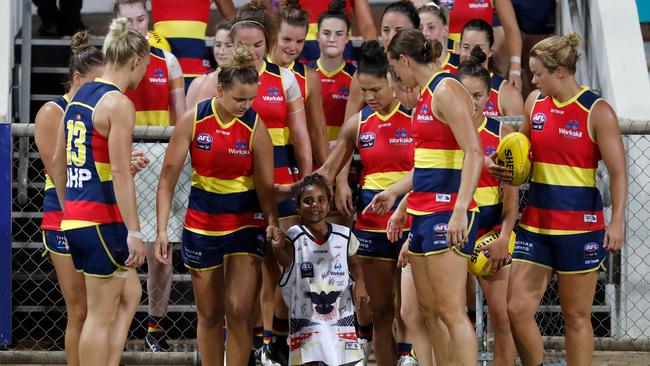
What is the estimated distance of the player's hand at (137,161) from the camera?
730cm

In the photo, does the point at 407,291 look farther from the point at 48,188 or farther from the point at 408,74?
the point at 48,188

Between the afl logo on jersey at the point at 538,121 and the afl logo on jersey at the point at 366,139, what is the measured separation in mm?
1099

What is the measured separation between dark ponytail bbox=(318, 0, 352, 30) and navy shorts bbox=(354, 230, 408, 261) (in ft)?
5.58

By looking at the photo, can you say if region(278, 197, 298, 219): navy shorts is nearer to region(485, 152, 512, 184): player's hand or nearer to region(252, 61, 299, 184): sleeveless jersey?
region(252, 61, 299, 184): sleeveless jersey

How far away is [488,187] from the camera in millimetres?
7246

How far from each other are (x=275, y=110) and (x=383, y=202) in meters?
1.09

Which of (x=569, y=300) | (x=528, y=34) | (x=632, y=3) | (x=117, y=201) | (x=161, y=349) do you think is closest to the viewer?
(x=117, y=201)

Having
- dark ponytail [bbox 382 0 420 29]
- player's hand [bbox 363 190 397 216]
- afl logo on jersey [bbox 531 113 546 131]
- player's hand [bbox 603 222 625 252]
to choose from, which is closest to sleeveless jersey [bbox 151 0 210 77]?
dark ponytail [bbox 382 0 420 29]

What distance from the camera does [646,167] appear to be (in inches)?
336

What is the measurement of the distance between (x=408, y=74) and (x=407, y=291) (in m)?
1.47

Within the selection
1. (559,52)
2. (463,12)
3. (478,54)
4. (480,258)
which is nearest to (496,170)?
(480,258)

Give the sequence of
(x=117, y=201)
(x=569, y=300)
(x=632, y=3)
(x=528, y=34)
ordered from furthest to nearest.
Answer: (x=528, y=34) → (x=632, y=3) → (x=569, y=300) → (x=117, y=201)

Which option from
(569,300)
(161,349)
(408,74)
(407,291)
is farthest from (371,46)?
(161,349)

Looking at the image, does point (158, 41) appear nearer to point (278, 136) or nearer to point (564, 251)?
point (278, 136)
